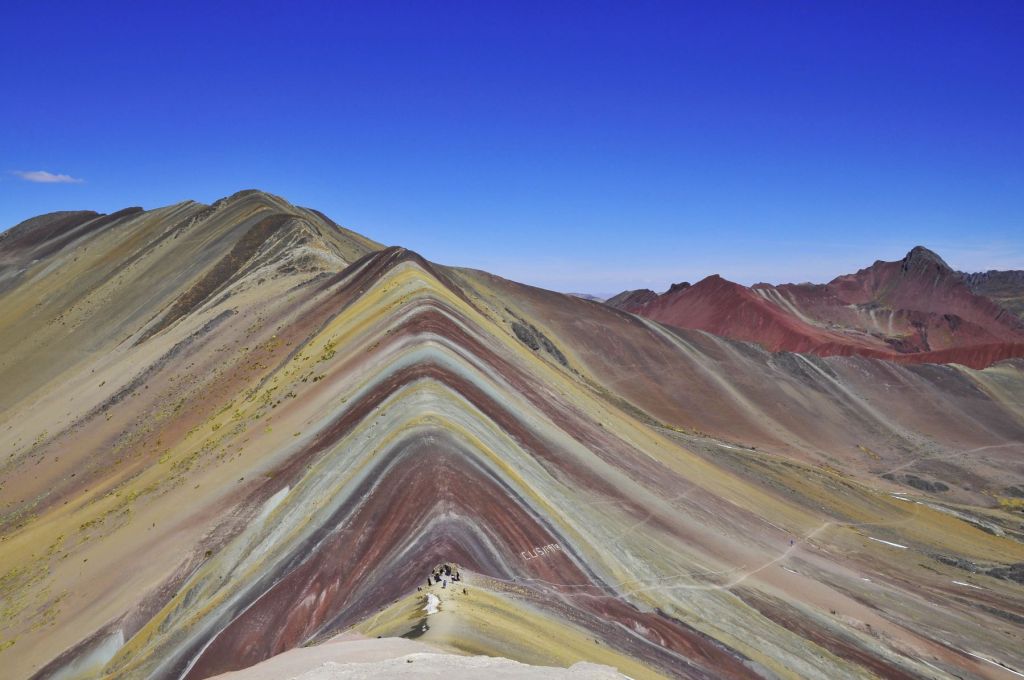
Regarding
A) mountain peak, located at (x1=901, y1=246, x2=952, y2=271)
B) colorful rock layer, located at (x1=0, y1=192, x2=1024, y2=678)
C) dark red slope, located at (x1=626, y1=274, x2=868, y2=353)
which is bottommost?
colorful rock layer, located at (x1=0, y1=192, x2=1024, y2=678)

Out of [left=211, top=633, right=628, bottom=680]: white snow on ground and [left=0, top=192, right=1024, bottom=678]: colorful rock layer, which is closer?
[left=211, top=633, right=628, bottom=680]: white snow on ground

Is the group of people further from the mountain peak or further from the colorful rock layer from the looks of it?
the mountain peak

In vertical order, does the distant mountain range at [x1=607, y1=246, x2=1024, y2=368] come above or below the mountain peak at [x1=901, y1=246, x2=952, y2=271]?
below

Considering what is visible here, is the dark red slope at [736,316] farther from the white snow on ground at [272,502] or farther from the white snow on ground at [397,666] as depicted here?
the white snow on ground at [397,666]

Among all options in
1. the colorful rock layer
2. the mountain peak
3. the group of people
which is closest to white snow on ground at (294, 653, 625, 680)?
the colorful rock layer

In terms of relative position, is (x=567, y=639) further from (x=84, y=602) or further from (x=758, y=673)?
(x=84, y=602)

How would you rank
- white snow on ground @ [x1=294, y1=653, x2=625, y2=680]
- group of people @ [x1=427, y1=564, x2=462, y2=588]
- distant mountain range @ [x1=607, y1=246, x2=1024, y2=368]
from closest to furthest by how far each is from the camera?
white snow on ground @ [x1=294, y1=653, x2=625, y2=680] → group of people @ [x1=427, y1=564, x2=462, y2=588] → distant mountain range @ [x1=607, y1=246, x2=1024, y2=368]

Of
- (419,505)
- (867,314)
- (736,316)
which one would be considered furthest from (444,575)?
(867,314)

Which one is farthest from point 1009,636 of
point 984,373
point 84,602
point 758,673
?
point 984,373
